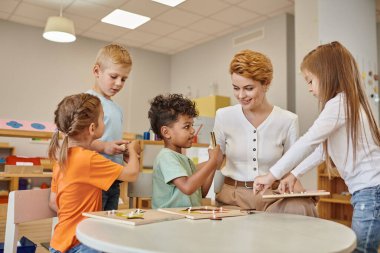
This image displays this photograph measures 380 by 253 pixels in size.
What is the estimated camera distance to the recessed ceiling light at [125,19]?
5.21 metres

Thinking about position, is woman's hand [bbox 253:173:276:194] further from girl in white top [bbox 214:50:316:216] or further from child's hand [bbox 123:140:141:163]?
child's hand [bbox 123:140:141:163]

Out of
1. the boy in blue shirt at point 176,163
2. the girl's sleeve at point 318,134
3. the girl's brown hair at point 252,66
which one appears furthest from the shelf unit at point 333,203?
the girl's sleeve at point 318,134

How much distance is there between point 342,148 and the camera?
1.24 meters

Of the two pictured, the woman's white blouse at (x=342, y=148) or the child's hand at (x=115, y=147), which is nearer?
the woman's white blouse at (x=342, y=148)

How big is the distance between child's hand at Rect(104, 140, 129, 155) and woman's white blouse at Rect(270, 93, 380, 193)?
561mm

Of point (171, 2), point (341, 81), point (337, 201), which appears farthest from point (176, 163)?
point (171, 2)

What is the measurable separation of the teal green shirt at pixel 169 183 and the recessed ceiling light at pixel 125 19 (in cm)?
414

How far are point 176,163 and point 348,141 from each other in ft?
1.92

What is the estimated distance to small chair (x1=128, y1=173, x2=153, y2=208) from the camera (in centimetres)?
149

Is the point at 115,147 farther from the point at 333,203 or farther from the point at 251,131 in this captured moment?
the point at 333,203

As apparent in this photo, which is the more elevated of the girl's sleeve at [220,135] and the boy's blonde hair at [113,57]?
the boy's blonde hair at [113,57]

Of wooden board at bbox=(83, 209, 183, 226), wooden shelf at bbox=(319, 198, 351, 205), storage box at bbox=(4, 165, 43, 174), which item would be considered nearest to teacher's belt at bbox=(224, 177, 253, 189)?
wooden board at bbox=(83, 209, 183, 226)

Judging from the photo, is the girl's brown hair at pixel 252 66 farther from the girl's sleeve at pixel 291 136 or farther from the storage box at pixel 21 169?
the storage box at pixel 21 169

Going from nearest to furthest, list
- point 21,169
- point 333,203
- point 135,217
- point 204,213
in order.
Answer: point 135,217
point 204,213
point 21,169
point 333,203
